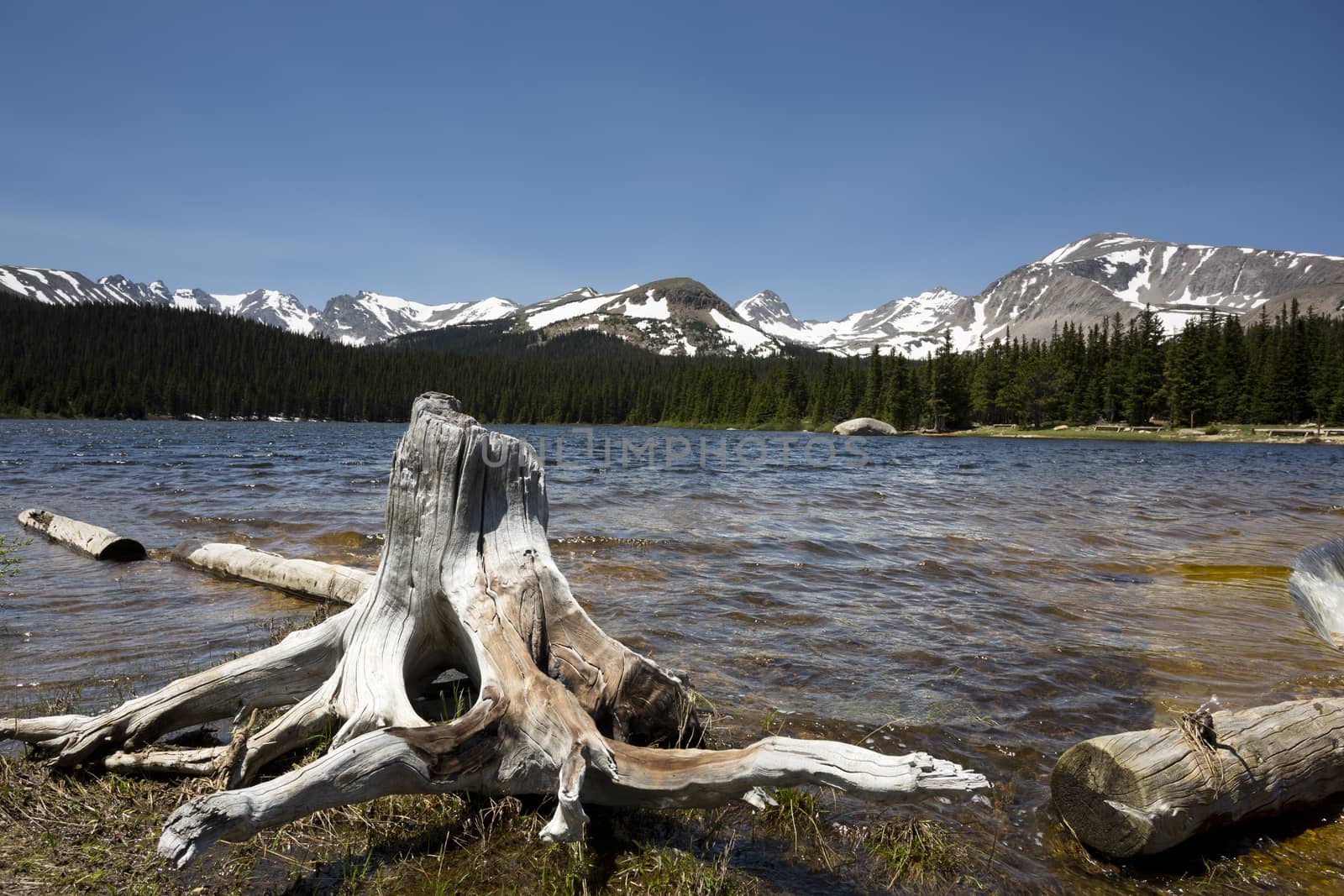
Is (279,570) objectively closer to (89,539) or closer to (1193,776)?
(89,539)

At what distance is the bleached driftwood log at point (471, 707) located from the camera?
2.72 metres

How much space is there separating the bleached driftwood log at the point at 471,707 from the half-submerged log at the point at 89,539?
6.34 m

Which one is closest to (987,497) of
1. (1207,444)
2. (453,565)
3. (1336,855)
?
(1336,855)

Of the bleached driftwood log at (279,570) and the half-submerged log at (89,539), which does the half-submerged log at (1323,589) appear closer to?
the bleached driftwood log at (279,570)

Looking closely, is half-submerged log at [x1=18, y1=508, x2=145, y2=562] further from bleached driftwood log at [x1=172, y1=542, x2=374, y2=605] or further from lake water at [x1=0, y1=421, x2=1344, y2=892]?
bleached driftwood log at [x1=172, y1=542, x2=374, y2=605]

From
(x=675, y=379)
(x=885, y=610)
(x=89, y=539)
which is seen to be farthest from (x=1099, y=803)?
(x=675, y=379)

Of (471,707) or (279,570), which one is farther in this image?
(279,570)

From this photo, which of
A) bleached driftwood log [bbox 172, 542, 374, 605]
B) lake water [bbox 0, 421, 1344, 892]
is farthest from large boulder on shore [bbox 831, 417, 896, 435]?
bleached driftwood log [bbox 172, 542, 374, 605]

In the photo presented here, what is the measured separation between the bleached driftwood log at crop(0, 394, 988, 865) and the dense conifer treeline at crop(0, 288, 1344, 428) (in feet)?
306

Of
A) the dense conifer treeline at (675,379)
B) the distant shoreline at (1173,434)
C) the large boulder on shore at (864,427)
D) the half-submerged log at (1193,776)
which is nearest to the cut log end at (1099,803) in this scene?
the half-submerged log at (1193,776)

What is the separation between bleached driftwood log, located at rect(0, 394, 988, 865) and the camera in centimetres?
272

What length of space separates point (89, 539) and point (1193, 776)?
41.4 ft

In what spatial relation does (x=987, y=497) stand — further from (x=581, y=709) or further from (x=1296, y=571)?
(x=581, y=709)

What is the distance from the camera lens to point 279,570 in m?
7.86
